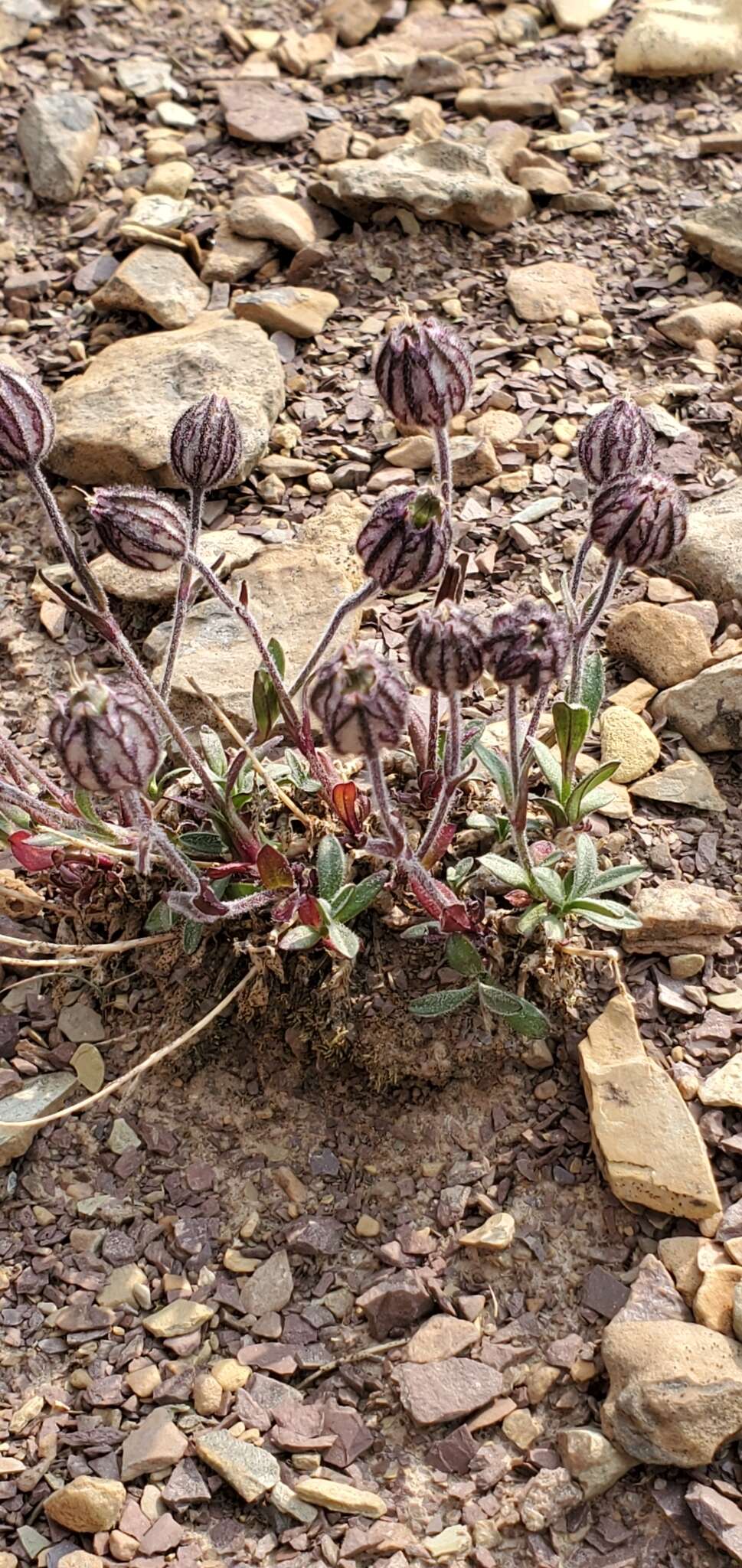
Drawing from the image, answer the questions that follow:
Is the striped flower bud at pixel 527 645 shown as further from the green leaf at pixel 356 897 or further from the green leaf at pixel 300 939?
the green leaf at pixel 300 939

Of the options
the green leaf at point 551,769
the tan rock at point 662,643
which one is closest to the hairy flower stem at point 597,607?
the green leaf at point 551,769

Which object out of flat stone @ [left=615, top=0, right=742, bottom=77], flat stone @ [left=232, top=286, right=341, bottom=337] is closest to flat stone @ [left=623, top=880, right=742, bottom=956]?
flat stone @ [left=232, top=286, right=341, bottom=337]

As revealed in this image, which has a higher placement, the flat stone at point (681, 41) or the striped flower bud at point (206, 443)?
the flat stone at point (681, 41)

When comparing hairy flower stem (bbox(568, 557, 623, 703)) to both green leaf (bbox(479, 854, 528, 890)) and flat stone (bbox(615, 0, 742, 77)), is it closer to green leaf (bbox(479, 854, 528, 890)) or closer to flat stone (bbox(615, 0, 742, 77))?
green leaf (bbox(479, 854, 528, 890))

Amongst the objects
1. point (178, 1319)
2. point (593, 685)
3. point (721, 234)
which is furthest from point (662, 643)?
point (178, 1319)

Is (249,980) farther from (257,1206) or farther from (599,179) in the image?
(599,179)

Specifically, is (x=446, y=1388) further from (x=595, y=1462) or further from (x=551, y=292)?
(x=551, y=292)
